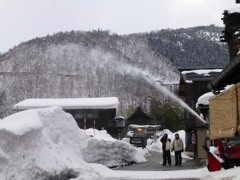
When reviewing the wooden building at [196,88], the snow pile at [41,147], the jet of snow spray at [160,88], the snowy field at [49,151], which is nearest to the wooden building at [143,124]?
the jet of snow spray at [160,88]

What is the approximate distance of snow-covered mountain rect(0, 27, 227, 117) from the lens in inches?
5778

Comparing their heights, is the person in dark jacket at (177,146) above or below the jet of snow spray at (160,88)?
below

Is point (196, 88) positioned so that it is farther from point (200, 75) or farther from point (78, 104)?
point (78, 104)

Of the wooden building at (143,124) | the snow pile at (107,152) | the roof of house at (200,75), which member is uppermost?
the roof of house at (200,75)

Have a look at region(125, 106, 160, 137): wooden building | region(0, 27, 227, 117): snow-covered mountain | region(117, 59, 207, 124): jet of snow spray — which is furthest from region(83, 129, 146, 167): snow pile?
region(0, 27, 227, 117): snow-covered mountain

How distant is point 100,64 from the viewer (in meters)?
181

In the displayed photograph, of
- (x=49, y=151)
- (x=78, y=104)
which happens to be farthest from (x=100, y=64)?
(x=49, y=151)

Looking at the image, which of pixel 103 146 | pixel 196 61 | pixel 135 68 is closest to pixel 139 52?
pixel 135 68

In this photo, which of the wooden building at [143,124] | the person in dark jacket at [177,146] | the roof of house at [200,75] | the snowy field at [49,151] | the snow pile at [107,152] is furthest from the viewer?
the wooden building at [143,124]

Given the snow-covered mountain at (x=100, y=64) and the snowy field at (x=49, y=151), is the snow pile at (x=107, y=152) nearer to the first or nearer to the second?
the snowy field at (x=49, y=151)

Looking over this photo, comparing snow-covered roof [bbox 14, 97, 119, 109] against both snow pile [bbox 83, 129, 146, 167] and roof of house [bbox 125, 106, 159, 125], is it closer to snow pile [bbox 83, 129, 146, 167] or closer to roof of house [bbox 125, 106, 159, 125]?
roof of house [bbox 125, 106, 159, 125]

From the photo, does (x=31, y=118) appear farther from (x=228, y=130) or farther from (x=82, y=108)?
(x=82, y=108)

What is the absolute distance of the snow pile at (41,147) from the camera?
12734 mm

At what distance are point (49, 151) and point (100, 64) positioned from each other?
16748 cm
